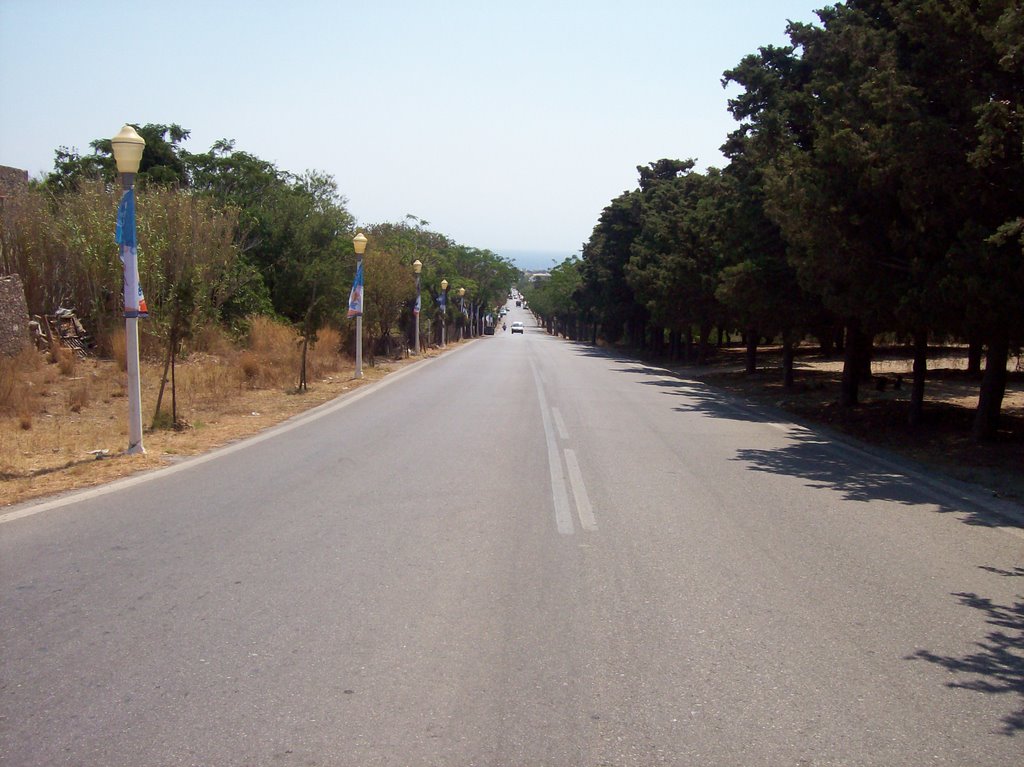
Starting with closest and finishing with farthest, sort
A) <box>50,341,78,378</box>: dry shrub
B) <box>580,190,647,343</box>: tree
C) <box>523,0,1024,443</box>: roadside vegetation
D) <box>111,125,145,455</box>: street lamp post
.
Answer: <box>111,125,145,455</box>: street lamp post < <box>523,0,1024,443</box>: roadside vegetation < <box>50,341,78,378</box>: dry shrub < <box>580,190,647,343</box>: tree

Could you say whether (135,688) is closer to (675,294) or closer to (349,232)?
(349,232)

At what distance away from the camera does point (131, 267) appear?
11.7 m

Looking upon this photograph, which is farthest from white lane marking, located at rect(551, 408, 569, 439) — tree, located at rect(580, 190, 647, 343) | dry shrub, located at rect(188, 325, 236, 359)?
tree, located at rect(580, 190, 647, 343)

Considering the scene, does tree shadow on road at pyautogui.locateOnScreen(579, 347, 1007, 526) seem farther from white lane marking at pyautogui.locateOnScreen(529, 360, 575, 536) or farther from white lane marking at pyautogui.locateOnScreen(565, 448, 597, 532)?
white lane marking at pyautogui.locateOnScreen(529, 360, 575, 536)

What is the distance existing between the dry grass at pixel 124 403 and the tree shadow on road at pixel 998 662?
8.54 metres

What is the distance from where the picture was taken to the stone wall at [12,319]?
19.0 meters

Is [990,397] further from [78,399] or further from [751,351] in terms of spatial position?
[751,351]

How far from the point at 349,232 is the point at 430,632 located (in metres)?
26.9

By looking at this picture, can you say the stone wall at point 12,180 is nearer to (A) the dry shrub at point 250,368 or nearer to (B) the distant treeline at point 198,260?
(B) the distant treeline at point 198,260

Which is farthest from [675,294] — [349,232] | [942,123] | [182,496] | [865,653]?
[865,653]

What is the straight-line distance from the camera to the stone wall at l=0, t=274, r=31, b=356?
18953 mm

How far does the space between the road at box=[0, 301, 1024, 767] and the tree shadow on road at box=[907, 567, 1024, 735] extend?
2cm

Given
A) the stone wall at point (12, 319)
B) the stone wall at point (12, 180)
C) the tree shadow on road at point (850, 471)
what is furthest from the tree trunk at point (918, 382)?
the stone wall at point (12, 180)

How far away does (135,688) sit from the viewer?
457 cm
